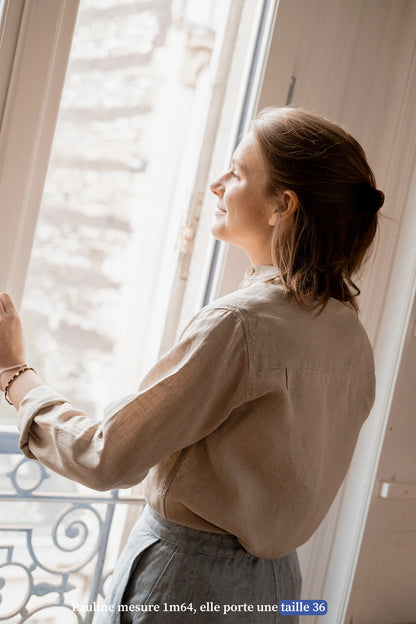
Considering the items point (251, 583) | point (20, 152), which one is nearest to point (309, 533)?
Result: point (251, 583)

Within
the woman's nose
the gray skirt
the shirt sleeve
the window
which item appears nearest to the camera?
the shirt sleeve

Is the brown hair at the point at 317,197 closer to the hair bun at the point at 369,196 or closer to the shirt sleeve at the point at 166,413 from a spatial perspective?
the hair bun at the point at 369,196

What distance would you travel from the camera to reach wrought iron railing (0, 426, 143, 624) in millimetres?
1521

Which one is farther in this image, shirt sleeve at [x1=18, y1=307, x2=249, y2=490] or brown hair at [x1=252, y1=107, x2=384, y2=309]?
brown hair at [x1=252, y1=107, x2=384, y2=309]

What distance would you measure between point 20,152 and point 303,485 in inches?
33.0

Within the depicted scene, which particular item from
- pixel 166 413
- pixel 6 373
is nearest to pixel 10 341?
pixel 6 373

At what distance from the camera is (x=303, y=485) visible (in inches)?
43.2

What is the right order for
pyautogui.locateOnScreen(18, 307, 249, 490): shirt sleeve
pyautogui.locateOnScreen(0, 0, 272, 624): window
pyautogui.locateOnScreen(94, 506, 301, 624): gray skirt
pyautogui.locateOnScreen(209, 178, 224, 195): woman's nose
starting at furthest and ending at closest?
pyautogui.locateOnScreen(0, 0, 272, 624): window → pyautogui.locateOnScreen(209, 178, 224, 195): woman's nose → pyautogui.locateOnScreen(94, 506, 301, 624): gray skirt → pyautogui.locateOnScreen(18, 307, 249, 490): shirt sleeve

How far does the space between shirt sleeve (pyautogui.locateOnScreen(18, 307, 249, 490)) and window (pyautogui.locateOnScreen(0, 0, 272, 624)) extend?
52 cm

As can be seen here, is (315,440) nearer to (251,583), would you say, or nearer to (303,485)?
(303,485)

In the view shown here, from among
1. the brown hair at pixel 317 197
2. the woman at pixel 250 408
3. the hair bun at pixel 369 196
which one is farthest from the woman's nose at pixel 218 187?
the hair bun at pixel 369 196

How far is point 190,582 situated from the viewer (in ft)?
3.63

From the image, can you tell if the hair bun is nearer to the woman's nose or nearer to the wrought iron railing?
the woman's nose

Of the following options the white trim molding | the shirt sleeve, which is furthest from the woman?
the white trim molding
